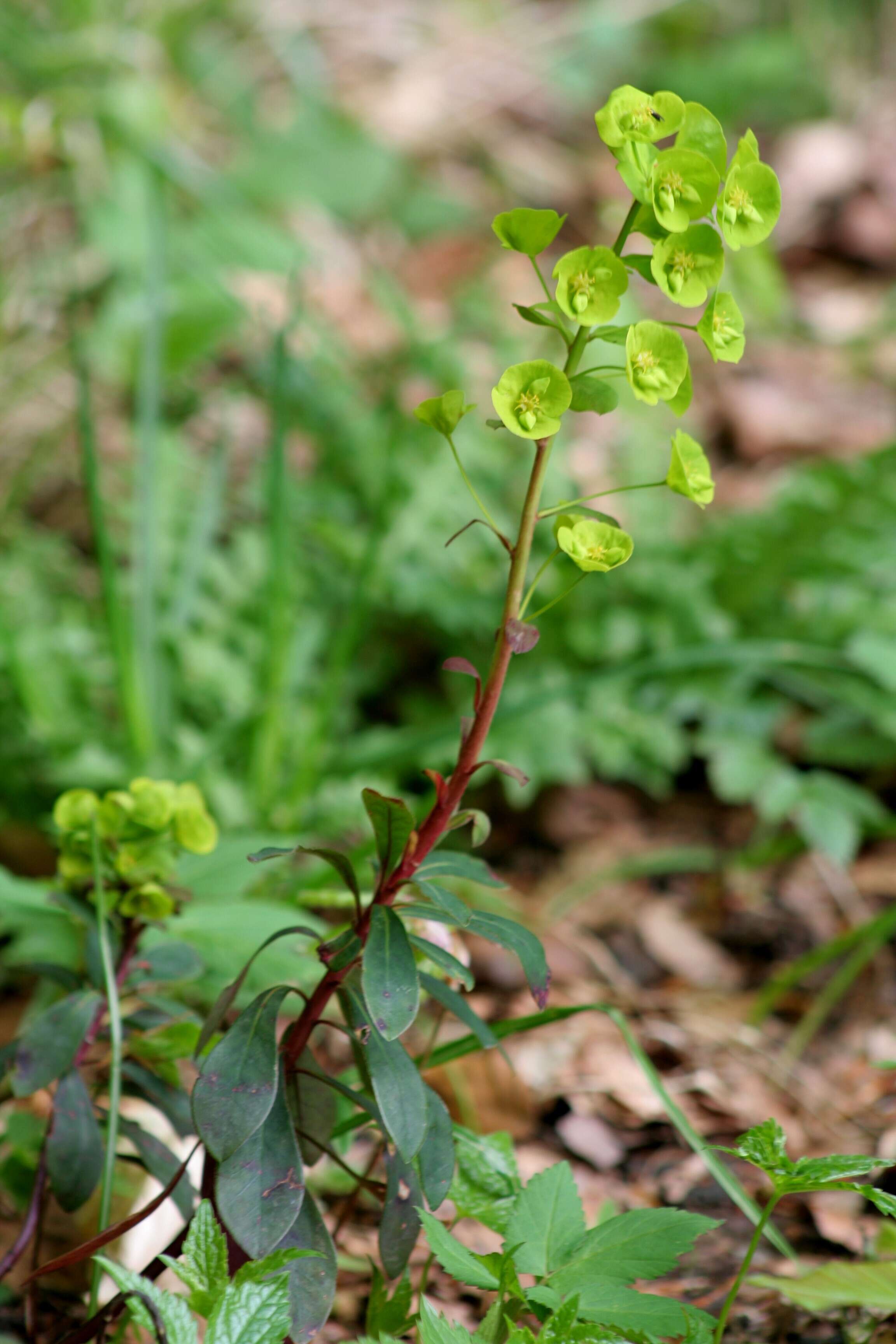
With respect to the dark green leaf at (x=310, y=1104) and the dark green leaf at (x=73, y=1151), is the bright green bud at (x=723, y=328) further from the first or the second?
the dark green leaf at (x=73, y=1151)

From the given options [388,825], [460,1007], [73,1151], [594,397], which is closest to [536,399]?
[594,397]

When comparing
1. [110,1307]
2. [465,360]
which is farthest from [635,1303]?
[465,360]

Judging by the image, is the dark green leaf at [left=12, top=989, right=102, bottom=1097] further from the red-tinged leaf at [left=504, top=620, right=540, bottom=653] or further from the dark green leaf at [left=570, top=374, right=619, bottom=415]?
the dark green leaf at [left=570, top=374, right=619, bottom=415]

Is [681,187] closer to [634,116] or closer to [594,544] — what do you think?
[634,116]

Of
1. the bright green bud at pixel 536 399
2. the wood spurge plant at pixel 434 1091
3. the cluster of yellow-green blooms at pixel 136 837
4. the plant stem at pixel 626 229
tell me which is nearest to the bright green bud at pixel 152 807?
the cluster of yellow-green blooms at pixel 136 837

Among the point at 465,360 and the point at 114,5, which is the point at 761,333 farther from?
the point at 114,5
